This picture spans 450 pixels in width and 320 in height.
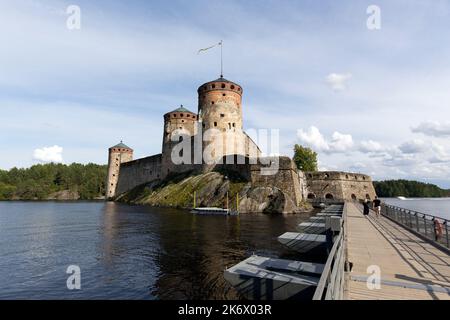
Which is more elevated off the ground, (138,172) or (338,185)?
(138,172)

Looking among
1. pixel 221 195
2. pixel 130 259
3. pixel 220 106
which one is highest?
pixel 220 106

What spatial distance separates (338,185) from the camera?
53.3 metres

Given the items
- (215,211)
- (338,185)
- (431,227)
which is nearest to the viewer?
(431,227)

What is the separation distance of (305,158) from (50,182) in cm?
8671

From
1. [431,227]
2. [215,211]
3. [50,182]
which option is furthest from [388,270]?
[50,182]

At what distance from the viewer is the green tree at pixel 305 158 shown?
67.8 meters

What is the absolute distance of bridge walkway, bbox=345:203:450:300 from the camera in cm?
623

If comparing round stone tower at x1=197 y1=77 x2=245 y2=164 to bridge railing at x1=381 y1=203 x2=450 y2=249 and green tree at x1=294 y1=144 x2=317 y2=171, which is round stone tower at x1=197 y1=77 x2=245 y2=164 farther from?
bridge railing at x1=381 y1=203 x2=450 y2=249

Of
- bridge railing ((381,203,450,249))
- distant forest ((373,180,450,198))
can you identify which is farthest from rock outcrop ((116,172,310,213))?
distant forest ((373,180,450,198))

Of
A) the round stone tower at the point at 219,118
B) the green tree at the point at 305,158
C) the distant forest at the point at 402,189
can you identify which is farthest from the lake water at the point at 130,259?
the distant forest at the point at 402,189

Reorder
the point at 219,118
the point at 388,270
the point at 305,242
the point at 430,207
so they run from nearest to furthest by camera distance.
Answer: the point at 388,270 → the point at 305,242 → the point at 219,118 → the point at 430,207

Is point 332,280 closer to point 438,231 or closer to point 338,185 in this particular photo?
point 438,231

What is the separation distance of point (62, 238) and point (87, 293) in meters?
12.7

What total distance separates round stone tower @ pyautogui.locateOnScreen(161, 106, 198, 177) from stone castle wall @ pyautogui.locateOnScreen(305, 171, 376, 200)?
27.2 metres
